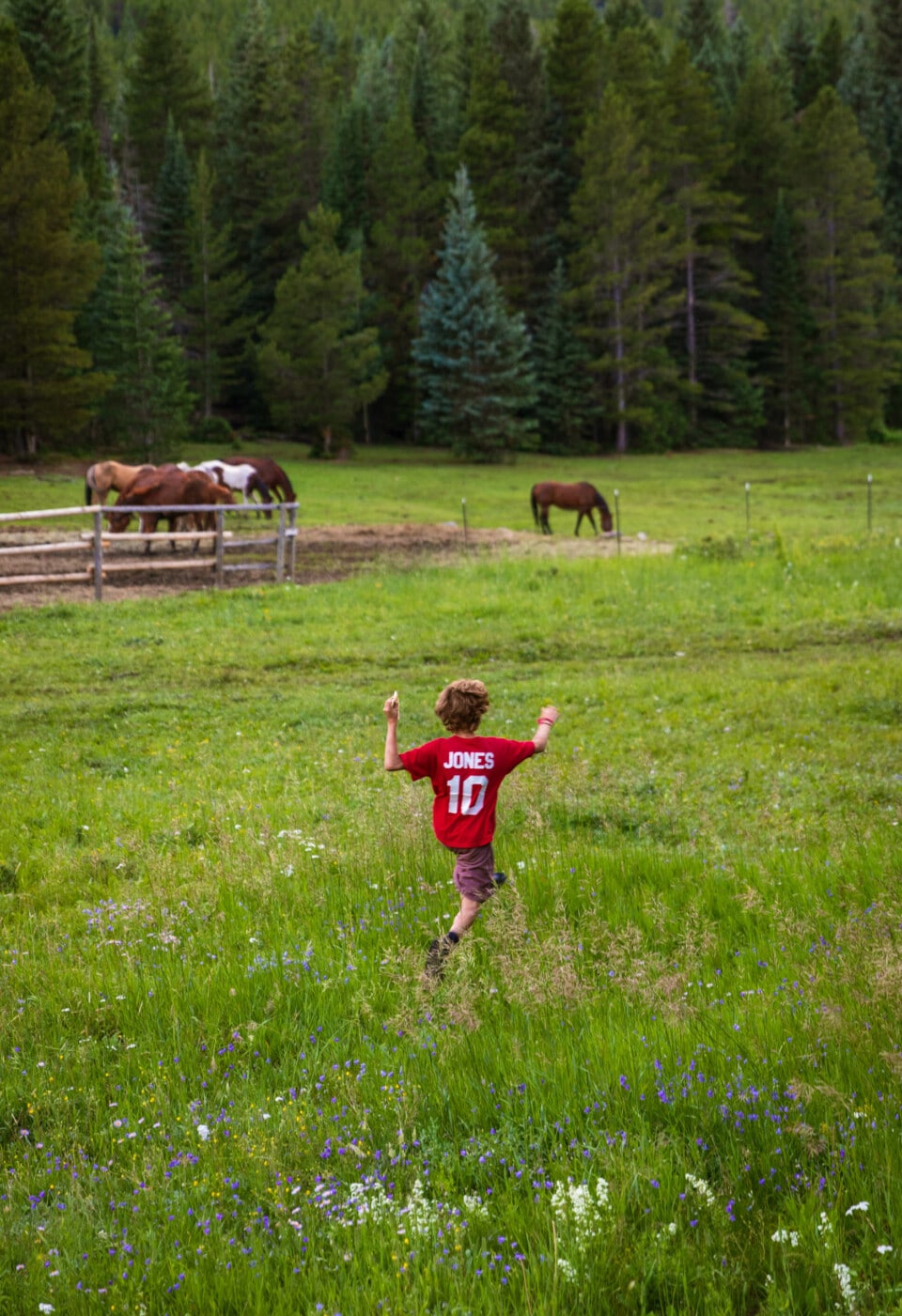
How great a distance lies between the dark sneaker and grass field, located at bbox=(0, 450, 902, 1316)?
0.24ft

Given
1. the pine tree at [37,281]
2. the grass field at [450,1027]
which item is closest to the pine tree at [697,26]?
the pine tree at [37,281]

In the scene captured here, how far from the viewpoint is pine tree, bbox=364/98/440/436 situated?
61.1m

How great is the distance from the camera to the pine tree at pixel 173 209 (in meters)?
62.7

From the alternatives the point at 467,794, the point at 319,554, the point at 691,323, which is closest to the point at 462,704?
the point at 467,794

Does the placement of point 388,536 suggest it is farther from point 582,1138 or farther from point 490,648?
point 582,1138

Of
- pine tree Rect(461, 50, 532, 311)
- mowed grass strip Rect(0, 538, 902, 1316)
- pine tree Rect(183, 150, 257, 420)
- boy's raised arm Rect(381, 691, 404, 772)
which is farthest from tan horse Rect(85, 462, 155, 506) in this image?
pine tree Rect(461, 50, 532, 311)

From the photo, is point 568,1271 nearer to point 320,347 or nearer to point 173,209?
point 320,347

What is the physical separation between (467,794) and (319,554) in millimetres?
20443

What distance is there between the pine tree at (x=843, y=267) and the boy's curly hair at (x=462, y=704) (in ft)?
213

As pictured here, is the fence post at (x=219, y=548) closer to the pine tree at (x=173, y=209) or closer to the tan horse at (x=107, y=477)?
the tan horse at (x=107, y=477)

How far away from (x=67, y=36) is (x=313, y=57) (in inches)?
723

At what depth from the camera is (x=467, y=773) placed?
575cm

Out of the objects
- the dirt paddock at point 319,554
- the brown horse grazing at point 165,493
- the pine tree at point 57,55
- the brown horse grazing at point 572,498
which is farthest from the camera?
the pine tree at point 57,55

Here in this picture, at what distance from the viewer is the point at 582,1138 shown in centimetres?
393
